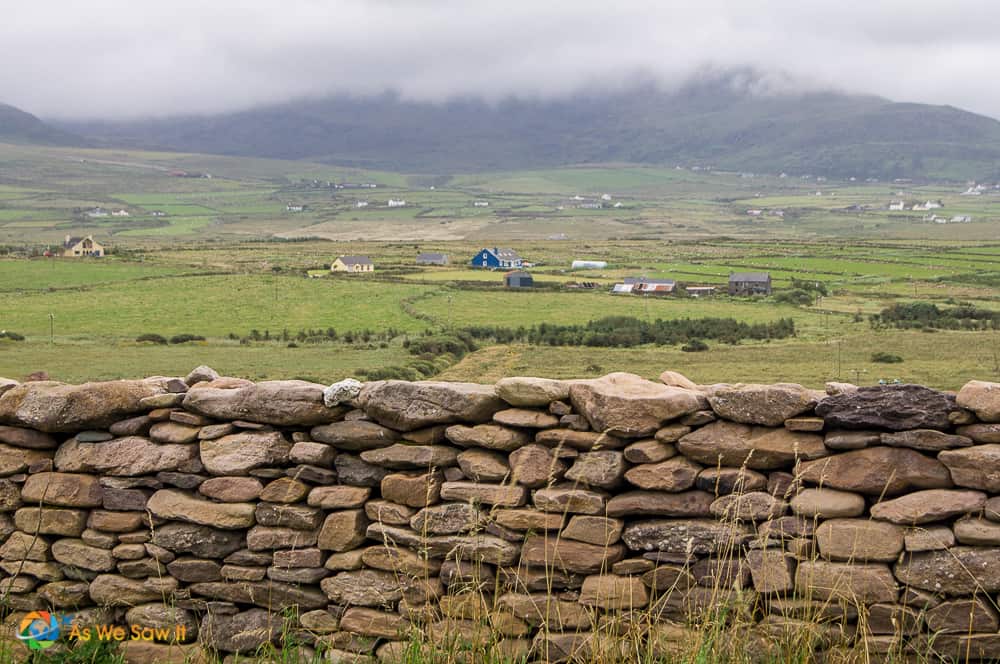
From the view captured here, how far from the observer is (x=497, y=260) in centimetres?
9656

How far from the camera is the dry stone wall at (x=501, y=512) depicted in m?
6.87

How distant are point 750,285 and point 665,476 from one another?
64941 mm

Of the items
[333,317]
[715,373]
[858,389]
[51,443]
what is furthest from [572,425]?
[333,317]

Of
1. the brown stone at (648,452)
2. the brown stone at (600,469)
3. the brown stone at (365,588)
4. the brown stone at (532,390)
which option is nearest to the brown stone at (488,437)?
the brown stone at (532,390)

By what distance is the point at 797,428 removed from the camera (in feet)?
23.8

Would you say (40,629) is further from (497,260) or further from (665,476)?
(497,260)

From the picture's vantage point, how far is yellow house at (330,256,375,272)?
85.2 m

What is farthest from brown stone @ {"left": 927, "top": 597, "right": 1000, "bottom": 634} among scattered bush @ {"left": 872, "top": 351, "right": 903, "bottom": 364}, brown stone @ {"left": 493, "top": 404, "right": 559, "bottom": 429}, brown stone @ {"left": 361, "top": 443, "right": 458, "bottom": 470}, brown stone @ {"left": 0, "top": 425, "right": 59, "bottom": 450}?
scattered bush @ {"left": 872, "top": 351, "right": 903, "bottom": 364}

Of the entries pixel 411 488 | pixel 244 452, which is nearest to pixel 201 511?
pixel 244 452

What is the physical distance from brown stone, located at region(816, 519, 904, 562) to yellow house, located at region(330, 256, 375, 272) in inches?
3124

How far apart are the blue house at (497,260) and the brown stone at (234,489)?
85.5 m

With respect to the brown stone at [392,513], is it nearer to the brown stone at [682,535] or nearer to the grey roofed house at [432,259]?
the brown stone at [682,535]

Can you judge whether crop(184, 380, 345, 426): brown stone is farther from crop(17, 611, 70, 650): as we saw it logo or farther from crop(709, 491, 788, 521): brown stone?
crop(709, 491, 788, 521): brown stone

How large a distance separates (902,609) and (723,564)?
48.0 inches
